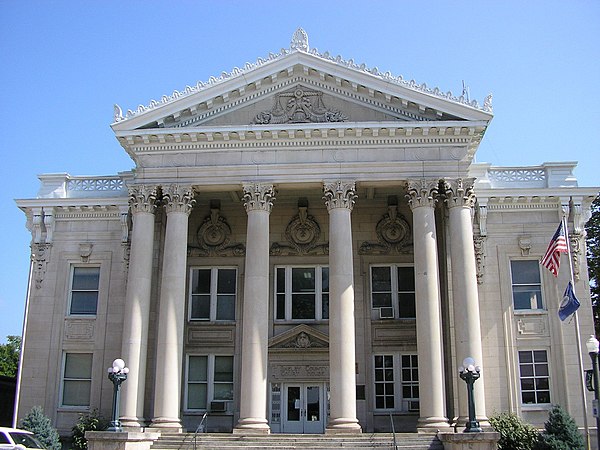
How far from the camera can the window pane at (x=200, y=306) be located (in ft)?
105

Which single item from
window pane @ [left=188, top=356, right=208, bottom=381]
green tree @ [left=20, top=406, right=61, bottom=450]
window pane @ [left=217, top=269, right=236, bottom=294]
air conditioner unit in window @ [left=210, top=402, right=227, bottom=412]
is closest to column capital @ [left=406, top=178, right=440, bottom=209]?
window pane @ [left=217, top=269, right=236, bottom=294]

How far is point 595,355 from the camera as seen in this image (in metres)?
22.0

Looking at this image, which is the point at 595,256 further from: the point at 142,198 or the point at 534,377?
the point at 142,198

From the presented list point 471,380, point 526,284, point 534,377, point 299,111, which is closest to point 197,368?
point 299,111

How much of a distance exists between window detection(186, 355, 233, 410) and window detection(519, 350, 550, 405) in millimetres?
12534

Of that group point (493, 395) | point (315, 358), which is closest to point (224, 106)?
point (315, 358)

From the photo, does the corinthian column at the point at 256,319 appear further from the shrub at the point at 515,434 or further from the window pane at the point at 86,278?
the window pane at the point at 86,278

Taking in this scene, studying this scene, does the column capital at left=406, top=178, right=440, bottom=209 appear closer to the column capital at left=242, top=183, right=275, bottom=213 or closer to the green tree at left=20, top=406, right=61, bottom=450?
the column capital at left=242, top=183, right=275, bottom=213

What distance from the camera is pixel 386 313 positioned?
3125 cm

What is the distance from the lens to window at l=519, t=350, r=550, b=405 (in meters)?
29.2

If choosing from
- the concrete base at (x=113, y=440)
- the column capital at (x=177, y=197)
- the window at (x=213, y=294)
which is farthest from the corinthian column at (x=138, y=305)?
the window at (x=213, y=294)

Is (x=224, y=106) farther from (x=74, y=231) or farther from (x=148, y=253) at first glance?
(x=74, y=231)

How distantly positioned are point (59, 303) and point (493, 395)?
1949 centimetres

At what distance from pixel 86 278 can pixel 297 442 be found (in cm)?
1365
